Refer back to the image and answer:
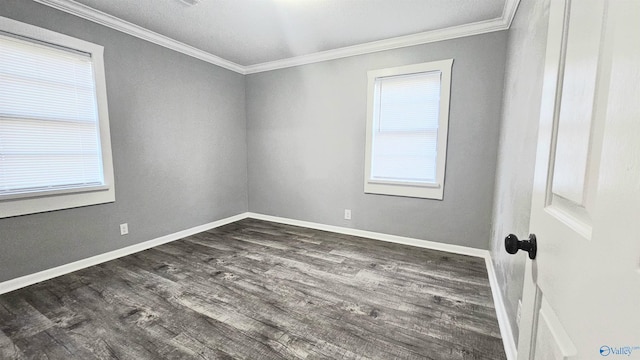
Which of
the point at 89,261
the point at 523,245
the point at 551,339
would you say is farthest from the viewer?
the point at 89,261

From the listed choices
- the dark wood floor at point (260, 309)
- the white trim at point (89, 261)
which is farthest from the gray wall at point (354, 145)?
the white trim at point (89, 261)

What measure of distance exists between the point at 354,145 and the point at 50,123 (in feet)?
10.5

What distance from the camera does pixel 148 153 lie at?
10.3 feet

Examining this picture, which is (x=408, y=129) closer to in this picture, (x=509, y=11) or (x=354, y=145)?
(x=354, y=145)

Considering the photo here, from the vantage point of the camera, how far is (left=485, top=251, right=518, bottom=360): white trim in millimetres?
1482

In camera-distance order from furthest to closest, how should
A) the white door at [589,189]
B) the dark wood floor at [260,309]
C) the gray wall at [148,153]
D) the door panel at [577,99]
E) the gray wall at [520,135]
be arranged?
the gray wall at [148,153] → the dark wood floor at [260,309] → the gray wall at [520,135] → the door panel at [577,99] → the white door at [589,189]

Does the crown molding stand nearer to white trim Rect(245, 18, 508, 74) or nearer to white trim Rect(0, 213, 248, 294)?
white trim Rect(245, 18, 508, 74)

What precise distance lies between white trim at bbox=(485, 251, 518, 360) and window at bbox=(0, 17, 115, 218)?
369 centimetres

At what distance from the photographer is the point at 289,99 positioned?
13.1 ft

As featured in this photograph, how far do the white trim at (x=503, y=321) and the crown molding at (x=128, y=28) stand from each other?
13.8 feet

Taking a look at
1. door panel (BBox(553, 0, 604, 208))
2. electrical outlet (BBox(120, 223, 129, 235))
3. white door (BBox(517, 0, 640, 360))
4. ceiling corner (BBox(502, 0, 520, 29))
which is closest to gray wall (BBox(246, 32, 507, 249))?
ceiling corner (BBox(502, 0, 520, 29))

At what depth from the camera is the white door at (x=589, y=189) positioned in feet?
1.15

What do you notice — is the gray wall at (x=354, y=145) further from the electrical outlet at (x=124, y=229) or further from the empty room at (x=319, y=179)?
the electrical outlet at (x=124, y=229)

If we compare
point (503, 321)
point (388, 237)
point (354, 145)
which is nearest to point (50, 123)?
point (354, 145)
